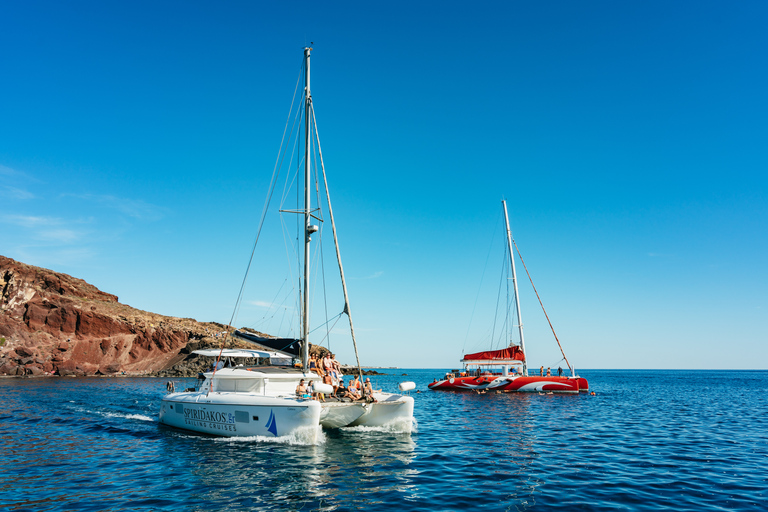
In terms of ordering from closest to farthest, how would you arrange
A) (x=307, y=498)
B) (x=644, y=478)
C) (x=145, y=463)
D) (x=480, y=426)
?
(x=307, y=498) < (x=644, y=478) < (x=145, y=463) < (x=480, y=426)

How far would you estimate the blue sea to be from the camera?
9.55m

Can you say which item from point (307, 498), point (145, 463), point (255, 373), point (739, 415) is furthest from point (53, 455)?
point (739, 415)

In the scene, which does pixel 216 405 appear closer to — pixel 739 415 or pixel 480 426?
pixel 480 426

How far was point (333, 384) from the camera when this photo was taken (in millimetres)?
18047

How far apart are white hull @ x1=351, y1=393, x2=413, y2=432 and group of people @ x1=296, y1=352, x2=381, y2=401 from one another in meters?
0.46

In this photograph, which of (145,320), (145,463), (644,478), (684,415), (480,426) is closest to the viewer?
(644,478)

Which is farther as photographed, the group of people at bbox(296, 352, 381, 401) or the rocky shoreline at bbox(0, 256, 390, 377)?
the rocky shoreline at bbox(0, 256, 390, 377)

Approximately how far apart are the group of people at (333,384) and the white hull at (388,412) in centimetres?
46

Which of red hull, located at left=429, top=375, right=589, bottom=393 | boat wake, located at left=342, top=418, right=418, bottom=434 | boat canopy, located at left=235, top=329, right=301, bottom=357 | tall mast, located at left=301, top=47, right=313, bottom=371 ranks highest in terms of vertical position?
tall mast, located at left=301, top=47, right=313, bottom=371

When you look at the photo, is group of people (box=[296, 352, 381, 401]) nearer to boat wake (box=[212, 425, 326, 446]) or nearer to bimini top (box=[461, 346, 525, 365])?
boat wake (box=[212, 425, 326, 446])

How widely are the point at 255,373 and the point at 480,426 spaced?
36.2 ft

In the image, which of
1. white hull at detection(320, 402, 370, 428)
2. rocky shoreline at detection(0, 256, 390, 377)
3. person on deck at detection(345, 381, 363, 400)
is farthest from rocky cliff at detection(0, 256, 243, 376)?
person on deck at detection(345, 381, 363, 400)

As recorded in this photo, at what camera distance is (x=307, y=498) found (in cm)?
974

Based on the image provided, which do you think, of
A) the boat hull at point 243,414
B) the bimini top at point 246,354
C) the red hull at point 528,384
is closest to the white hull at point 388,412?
the boat hull at point 243,414
